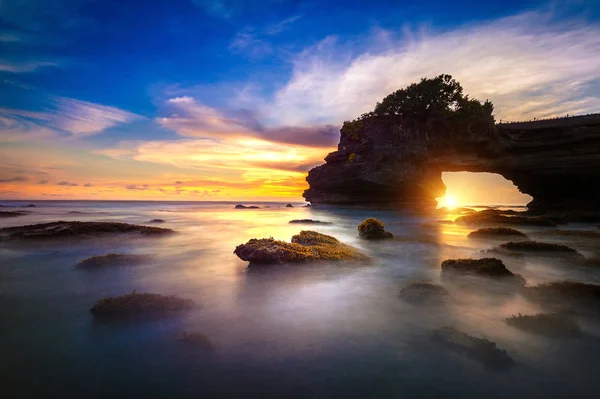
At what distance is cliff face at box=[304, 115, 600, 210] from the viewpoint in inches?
1160

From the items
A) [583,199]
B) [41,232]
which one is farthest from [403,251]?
[583,199]

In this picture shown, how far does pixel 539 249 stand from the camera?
32.9 feet

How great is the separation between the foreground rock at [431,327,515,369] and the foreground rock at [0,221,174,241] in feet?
47.4

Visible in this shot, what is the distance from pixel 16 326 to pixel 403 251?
10.5m

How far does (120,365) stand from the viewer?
10.8ft

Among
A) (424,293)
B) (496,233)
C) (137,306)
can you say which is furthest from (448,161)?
(137,306)

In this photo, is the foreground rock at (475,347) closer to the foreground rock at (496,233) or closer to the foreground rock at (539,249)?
the foreground rock at (539,249)

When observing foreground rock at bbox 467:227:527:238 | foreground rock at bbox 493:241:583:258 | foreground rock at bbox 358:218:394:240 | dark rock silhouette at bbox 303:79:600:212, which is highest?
dark rock silhouette at bbox 303:79:600:212

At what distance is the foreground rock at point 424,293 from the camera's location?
5426 millimetres

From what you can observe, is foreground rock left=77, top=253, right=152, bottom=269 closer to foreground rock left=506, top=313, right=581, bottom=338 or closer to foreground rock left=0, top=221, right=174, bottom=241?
foreground rock left=0, top=221, right=174, bottom=241

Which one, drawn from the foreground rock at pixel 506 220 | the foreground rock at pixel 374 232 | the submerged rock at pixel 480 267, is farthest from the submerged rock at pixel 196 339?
the foreground rock at pixel 506 220

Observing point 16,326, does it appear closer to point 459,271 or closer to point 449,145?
point 459,271

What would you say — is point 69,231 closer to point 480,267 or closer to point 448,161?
point 480,267

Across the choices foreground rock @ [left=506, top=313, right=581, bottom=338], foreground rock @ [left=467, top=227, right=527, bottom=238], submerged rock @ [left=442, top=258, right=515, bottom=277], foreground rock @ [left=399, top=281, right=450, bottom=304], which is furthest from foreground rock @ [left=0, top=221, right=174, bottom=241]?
foreground rock @ [left=467, top=227, right=527, bottom=238]
